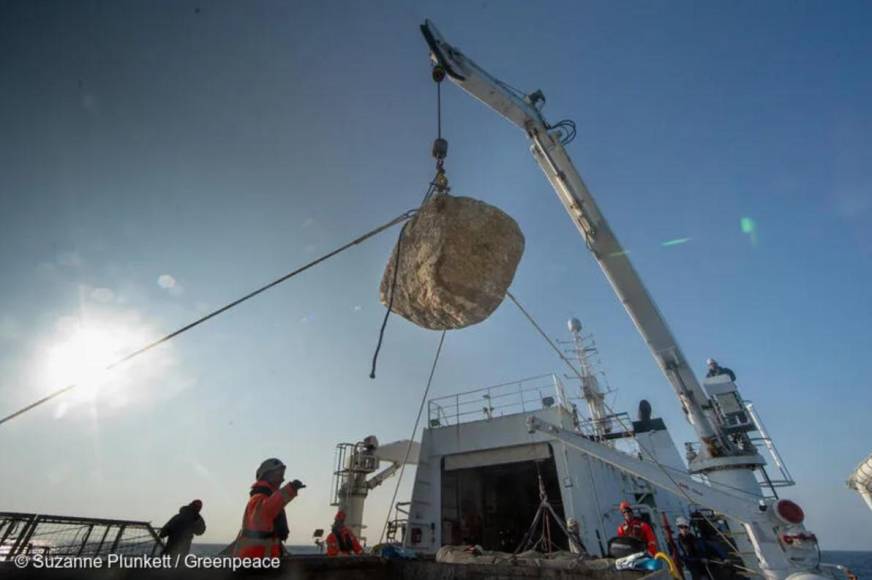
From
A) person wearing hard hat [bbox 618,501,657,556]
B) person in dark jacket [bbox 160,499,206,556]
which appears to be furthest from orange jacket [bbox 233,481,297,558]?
person wearing hard hat [bbox 618,501,657,556]

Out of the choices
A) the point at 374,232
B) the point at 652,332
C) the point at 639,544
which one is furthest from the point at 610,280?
the point at 374,232

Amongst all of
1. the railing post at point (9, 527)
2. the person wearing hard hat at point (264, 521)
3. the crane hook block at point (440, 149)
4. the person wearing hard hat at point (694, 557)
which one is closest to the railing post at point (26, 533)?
the railing post at point (9, 527)

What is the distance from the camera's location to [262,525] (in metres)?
3.09

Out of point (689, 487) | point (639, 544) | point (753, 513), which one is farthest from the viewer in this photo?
point (689, 487)

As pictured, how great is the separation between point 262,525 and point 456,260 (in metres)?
3.00

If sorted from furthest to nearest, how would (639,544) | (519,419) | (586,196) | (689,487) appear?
(519,419) < (586,196) < (689,487) < (639,544)

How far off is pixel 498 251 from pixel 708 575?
8.78m

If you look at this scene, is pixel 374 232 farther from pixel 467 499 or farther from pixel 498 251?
pixel 467 499

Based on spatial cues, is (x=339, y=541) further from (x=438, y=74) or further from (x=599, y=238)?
(x=438, y=74)

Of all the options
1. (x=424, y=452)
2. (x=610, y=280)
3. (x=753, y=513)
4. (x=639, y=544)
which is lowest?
(x=639, y=544)

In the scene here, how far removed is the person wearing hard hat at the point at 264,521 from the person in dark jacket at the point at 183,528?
423 cm

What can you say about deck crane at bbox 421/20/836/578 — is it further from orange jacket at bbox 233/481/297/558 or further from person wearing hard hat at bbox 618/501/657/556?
orange jacket at bbox 233/481/297/558

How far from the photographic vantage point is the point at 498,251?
437 centimetres

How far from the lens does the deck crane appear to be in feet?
23.1
